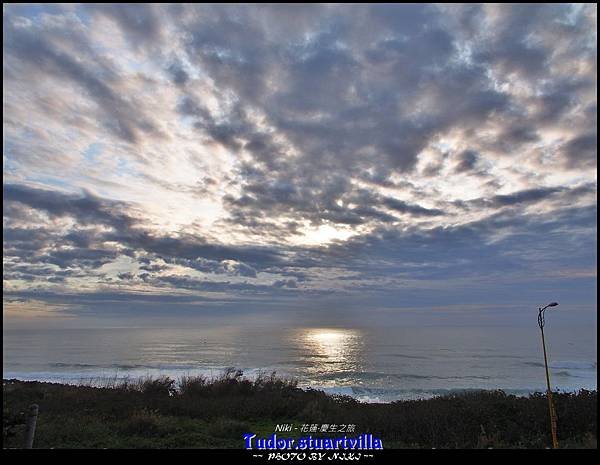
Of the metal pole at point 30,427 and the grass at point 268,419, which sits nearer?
the metal pole at point 30,427

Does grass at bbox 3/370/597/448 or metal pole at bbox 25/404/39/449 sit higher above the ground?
metal pole at bbox 25/404/39/449

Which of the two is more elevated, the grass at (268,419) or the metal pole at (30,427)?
the metal pole at (30,427)

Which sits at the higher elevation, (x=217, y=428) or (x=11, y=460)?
(x=11, y=460)

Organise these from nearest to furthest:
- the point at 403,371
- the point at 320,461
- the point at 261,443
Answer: the point at 320,461 → the point at 261,443 → the point at 403,371

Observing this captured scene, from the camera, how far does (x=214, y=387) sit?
23.4 meters

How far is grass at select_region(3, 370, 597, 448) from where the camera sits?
42.4 ft

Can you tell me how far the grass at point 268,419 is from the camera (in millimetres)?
12914

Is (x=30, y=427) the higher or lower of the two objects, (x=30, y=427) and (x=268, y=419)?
the higher

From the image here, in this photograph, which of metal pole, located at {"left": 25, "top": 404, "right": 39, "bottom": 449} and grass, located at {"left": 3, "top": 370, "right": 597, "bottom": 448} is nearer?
metal pole, located at {"left": 25, "top": 404, "right": 39, "bottom": 449}

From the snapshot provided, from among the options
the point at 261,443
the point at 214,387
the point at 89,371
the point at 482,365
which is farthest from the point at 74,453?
Result: the point at 482,365

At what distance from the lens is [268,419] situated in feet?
58.5

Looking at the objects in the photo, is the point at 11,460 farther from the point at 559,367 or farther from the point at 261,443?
the point at 559,367

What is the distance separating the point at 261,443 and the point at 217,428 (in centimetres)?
394

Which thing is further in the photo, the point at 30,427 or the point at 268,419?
the point at 268,419
